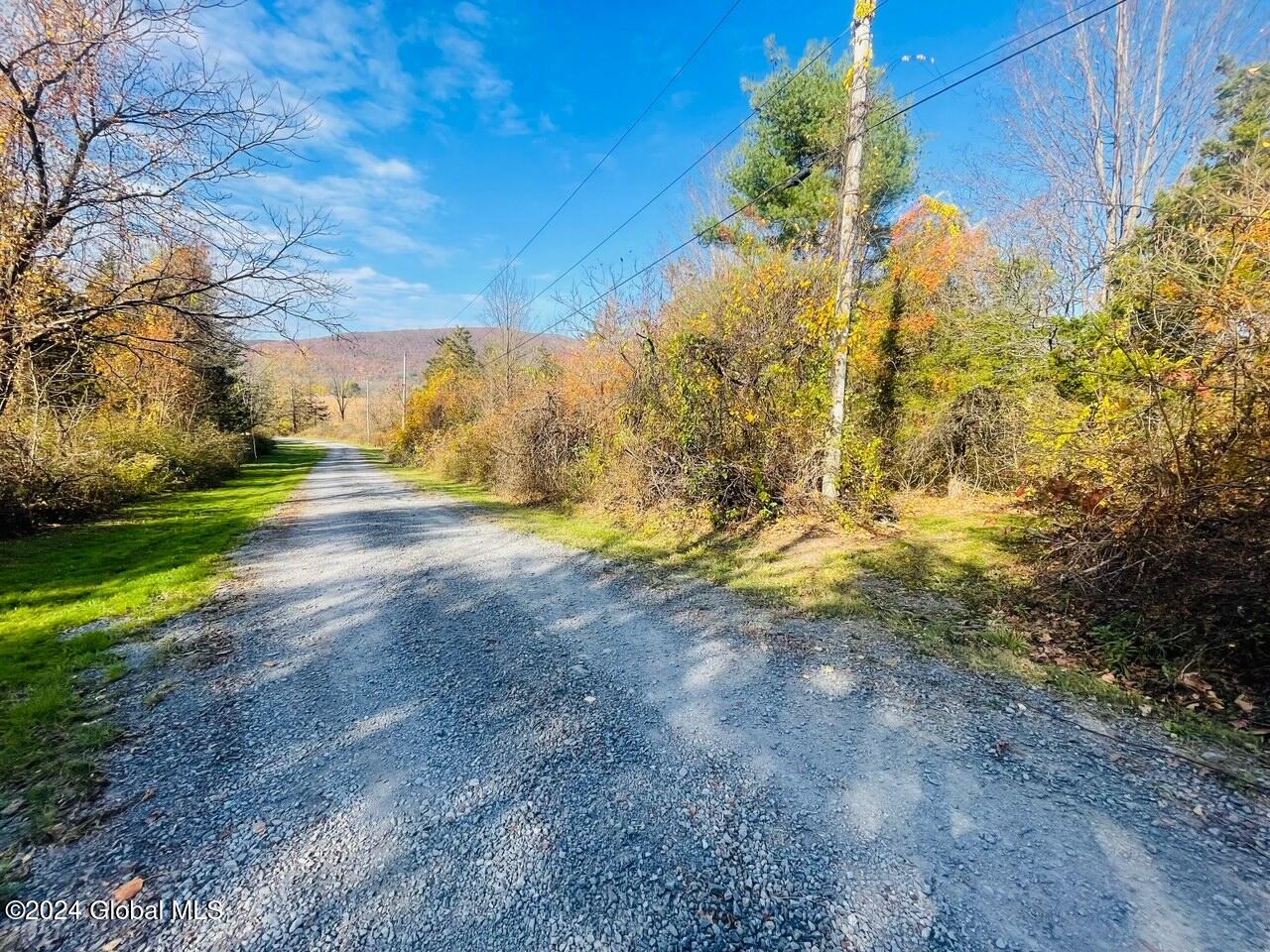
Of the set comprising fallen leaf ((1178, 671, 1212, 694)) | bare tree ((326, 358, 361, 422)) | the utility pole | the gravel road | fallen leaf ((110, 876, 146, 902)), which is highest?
bare tree ((326, 358, 361, 422))

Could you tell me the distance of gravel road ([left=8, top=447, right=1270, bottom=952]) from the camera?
5.54ft

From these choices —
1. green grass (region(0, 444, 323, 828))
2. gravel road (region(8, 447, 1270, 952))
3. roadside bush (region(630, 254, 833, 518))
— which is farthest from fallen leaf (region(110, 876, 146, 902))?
roadside bush (region(630, 254, 833, 518))

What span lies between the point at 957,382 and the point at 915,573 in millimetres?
6830

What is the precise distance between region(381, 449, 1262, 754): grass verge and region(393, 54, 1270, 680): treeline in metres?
0.45

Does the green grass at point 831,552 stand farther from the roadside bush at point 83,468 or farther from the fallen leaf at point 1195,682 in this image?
the roadside bush at point 83,468

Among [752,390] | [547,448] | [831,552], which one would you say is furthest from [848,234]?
[547,448]

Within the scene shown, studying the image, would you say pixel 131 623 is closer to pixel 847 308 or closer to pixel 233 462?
pixel 847 308

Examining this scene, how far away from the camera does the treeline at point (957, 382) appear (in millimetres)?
3084

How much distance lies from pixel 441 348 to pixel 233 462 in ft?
55.3

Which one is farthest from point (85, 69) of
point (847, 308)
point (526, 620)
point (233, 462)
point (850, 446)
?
point (233, 462)

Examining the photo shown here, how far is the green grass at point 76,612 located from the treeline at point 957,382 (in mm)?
6105

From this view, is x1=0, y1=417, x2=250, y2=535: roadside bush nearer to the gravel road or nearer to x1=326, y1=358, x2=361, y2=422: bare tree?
the gravel road

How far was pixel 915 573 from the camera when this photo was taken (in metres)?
5.30

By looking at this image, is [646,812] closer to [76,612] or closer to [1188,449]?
[1188,449]
